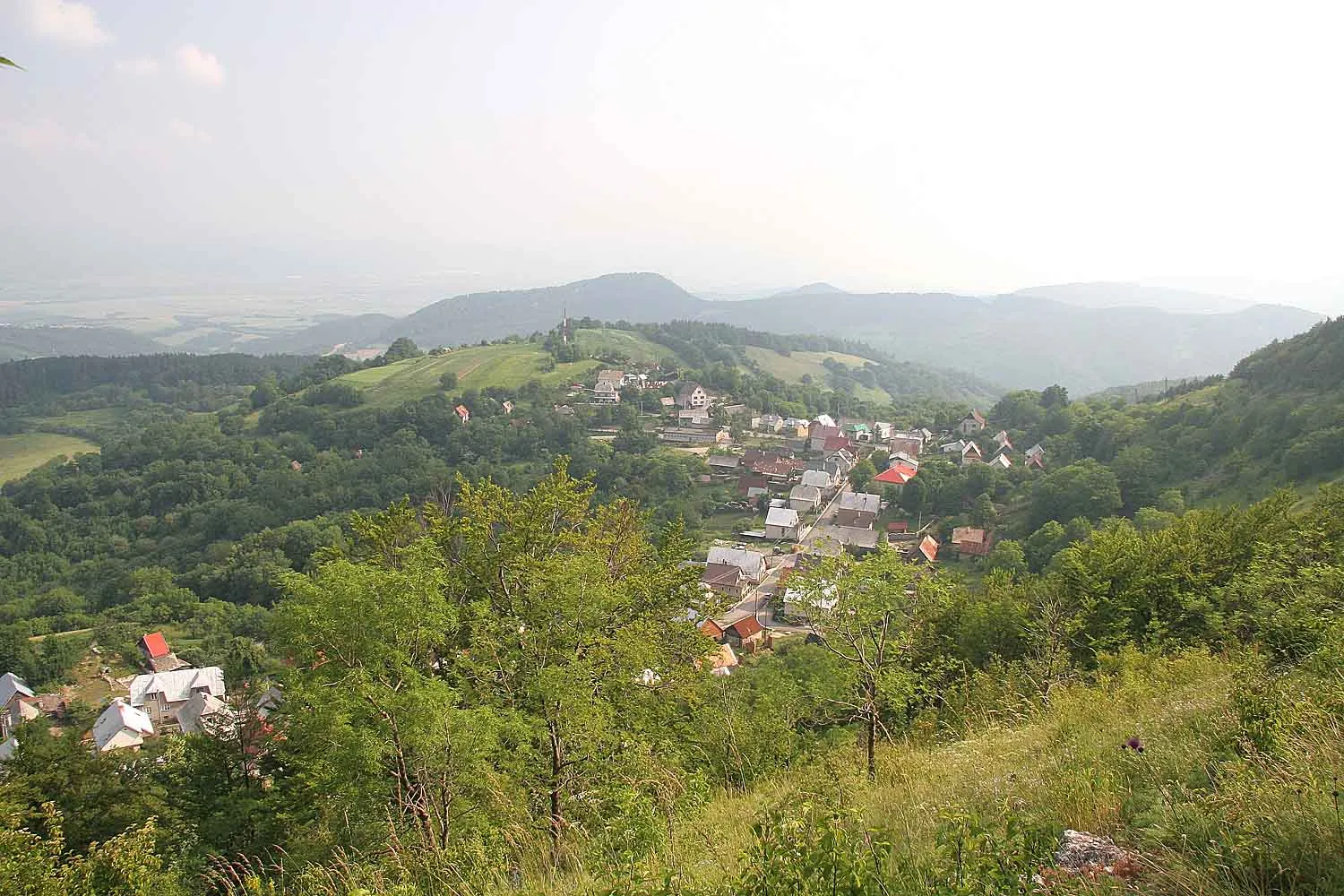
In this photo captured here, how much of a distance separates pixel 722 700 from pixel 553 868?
23.8 feet

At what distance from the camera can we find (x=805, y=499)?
54250mm

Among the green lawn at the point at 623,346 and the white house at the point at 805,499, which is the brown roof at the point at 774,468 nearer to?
the white house at the point at 805,499

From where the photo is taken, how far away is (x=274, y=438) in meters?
73.8

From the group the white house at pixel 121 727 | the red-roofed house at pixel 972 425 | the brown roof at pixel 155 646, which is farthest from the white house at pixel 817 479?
the white house at pixel 121 727

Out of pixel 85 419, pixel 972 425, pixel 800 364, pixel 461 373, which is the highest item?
pixel 461 373

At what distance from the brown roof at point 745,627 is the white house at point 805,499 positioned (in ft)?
67.7

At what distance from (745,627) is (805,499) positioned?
22.4m

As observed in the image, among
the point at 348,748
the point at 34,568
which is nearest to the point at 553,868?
the point at 348,748

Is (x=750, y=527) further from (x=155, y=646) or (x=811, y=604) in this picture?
(x=811, y=604)

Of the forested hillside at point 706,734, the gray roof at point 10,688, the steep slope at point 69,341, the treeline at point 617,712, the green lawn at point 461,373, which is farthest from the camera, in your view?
the steep slope at point 69,341

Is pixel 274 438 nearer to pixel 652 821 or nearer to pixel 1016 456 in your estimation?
pixel 1016 456

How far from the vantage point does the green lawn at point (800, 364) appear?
12162 centimetres

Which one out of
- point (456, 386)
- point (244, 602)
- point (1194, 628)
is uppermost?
point (1194, 628)

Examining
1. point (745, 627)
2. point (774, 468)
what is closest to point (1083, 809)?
point (745, 627)
